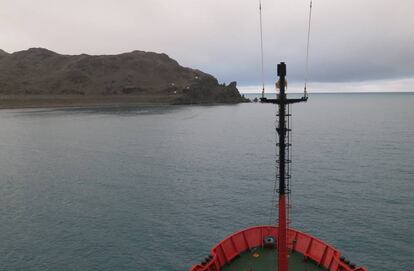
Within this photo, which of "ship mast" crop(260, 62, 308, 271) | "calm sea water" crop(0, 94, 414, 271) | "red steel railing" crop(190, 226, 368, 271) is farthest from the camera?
"calm sea water" crop(0, 94, 414, 271)

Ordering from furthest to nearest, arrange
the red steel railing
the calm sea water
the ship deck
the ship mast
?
the calm sea water
the ship deck
the red steel railing
the ship mast

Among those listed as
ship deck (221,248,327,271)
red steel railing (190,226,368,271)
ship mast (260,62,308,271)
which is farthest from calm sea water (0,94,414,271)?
ship mast (260,62,308,271)

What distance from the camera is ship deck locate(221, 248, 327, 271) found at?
30938 millimetres

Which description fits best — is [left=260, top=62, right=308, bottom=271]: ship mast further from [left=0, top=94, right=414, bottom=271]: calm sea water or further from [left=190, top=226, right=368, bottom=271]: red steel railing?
[left=0, top=94, right=414, bottom=271]: calm sea water

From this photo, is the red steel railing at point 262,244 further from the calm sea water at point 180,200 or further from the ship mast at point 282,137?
the calm sea water at point 180,200

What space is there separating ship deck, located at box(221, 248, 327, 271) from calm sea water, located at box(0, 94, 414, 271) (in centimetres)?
1329

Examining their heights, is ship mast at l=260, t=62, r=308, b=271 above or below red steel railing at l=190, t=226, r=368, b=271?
above

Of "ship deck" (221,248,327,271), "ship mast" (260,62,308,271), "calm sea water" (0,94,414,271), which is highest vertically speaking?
"ship mast" (260,62,308,271)

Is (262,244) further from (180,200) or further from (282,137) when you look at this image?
(180,200)

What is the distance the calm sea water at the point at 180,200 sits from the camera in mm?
47250

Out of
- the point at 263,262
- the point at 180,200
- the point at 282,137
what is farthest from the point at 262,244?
the point at 180,200

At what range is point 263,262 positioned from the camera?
31625 millimetres

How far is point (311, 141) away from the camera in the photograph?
136 m

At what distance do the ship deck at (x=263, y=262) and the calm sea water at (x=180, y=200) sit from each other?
13.3m
